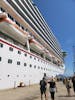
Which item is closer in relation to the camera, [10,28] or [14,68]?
[14,68]

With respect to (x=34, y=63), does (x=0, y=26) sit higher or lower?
higher

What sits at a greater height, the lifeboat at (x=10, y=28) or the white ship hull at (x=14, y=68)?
the lifeboat at (x=10, y=28)

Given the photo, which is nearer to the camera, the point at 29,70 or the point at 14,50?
the point at 14,50

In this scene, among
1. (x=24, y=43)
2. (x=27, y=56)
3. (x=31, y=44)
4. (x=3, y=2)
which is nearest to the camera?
(x=3, y=2)

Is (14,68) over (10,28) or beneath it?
beneath

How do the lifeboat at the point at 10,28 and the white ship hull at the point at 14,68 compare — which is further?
the lifeboat at the point at 10,28

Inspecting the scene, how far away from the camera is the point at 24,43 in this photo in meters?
39.1

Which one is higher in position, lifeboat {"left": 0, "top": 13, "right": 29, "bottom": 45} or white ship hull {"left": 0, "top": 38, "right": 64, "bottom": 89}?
lifeboat {"left": 0, "top": 13, "right": 29, "bottom": 45}

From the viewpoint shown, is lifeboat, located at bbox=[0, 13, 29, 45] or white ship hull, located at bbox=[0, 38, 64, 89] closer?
white ship hull, located at bbox=[0, 38, 64, 89]

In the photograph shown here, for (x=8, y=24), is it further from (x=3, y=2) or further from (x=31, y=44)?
(x=31, y=44)

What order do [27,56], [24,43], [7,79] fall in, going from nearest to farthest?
[7,79], [27,56], [24,43]

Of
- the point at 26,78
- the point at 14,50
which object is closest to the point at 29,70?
the point at 26,78

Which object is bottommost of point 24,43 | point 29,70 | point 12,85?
point 12,85

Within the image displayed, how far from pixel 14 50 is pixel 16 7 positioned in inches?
539
